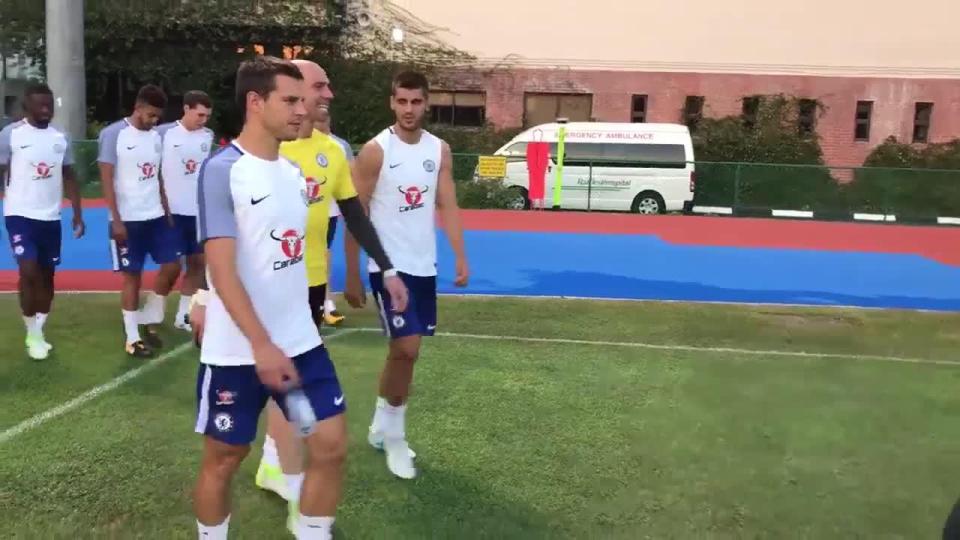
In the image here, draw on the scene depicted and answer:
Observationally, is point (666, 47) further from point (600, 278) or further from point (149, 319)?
point (149, 319)

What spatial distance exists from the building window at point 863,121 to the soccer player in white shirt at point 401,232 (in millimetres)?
29423

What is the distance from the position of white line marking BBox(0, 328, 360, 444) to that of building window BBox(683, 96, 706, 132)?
84.2 ft

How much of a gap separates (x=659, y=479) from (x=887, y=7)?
29889 mm

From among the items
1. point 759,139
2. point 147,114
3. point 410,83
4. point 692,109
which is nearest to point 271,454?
point 410,83

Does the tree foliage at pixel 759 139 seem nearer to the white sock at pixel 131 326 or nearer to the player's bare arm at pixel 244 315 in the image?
the white sock at pixel 131 326

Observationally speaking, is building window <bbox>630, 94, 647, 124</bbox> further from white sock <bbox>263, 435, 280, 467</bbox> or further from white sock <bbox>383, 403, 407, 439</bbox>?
white sock <bbox>263, 435, 280, 467</bbox>

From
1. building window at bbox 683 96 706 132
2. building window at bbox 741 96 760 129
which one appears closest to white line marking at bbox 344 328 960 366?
building window at bbox 741 96 760 129

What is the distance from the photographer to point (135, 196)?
6949mm

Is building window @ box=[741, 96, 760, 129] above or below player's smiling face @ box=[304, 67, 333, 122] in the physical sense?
above

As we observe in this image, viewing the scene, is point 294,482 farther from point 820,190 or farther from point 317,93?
point 820,190

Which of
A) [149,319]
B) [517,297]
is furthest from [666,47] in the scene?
[149,319]

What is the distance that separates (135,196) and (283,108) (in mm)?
4389

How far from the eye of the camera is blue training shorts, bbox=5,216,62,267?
21.7 ft

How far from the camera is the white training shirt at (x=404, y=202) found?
15.5 feet
